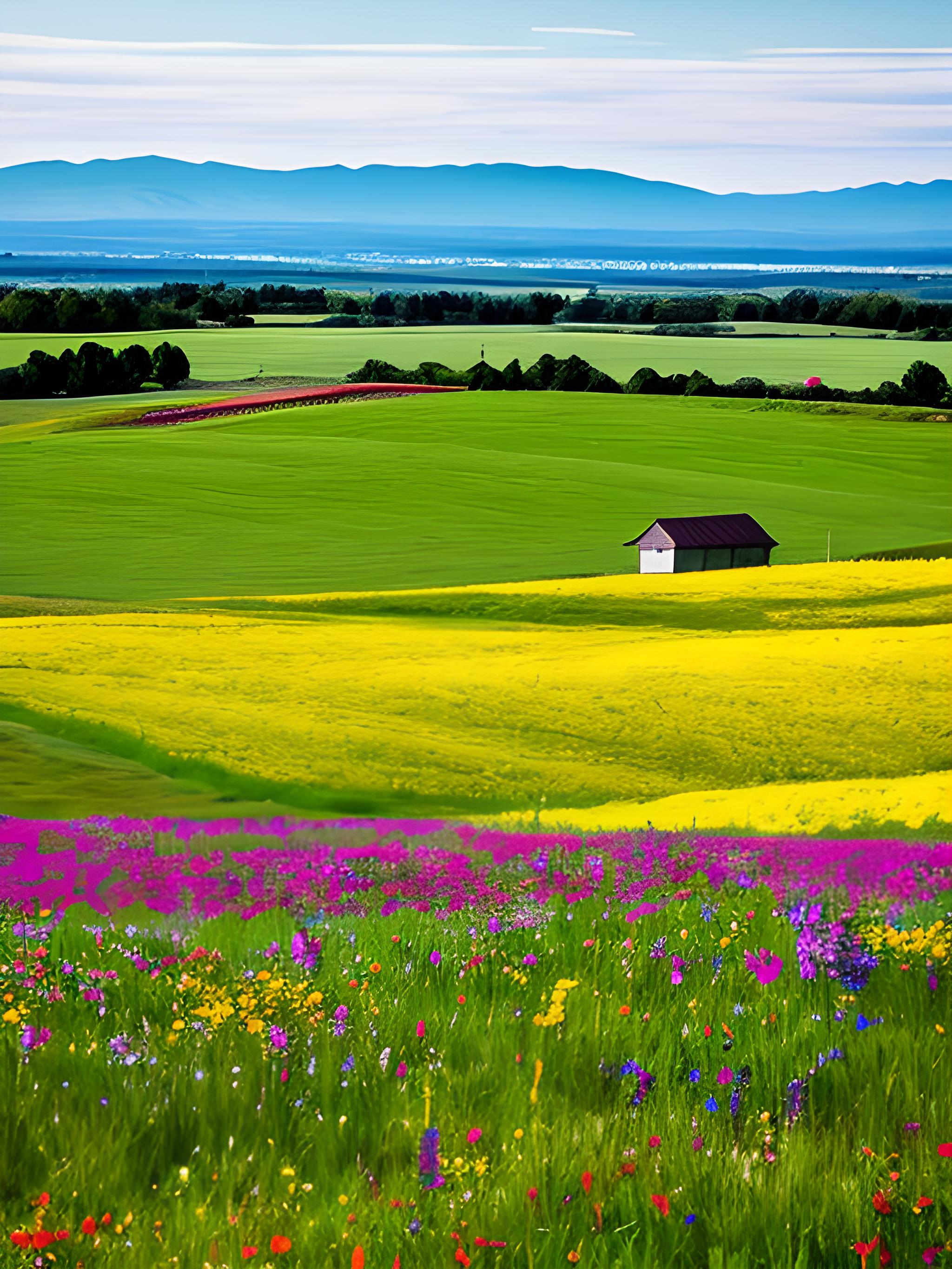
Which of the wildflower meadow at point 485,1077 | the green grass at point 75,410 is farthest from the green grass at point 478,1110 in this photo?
the green grass at point 75,410

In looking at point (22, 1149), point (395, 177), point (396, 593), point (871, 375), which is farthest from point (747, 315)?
point (22, 1149)

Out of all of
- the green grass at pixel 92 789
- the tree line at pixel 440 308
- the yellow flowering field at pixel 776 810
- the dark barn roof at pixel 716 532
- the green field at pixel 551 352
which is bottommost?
the yellow flowering field at pixel 776 810

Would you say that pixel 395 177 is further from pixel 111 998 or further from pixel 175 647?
pixel 111 998

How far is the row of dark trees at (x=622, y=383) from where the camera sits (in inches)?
405

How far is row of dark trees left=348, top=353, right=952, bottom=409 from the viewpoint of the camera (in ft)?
33.8

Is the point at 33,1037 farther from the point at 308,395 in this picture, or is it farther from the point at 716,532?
the point at 308,395

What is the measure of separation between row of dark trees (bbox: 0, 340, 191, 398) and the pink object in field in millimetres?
349

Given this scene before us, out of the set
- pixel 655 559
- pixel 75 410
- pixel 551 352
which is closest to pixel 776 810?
pixel 655 559

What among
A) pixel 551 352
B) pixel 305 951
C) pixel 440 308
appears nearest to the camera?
pixel 305 951

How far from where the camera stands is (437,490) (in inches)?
395

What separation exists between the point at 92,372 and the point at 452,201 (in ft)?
10.9

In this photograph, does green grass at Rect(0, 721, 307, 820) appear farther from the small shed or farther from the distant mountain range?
the distant mountain range

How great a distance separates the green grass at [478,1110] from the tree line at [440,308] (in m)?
6.63

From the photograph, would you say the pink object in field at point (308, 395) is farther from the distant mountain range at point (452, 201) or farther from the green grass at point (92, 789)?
the green grass at point (92, 789)
